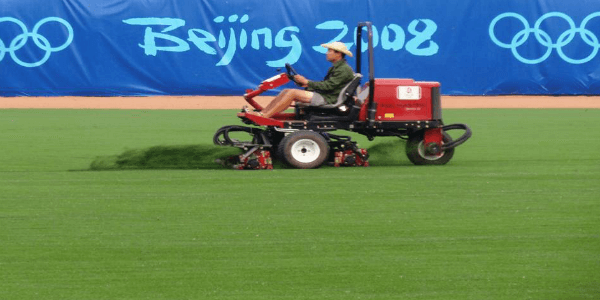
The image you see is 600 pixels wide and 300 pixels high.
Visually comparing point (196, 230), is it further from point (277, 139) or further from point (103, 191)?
point (277, 139)

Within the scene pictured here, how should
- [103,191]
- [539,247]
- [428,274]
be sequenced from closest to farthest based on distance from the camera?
[428,274], [539,247], [103,191]

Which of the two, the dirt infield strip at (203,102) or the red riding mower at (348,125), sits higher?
the dirt infield strip at (203,102)

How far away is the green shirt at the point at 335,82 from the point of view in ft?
44.8

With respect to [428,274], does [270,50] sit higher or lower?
higher

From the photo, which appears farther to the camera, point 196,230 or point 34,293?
point 196,230

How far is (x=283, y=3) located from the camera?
1156 inches

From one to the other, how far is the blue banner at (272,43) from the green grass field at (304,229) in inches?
524

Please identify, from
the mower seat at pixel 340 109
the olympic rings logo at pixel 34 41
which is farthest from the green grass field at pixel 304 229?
the olympic rings logo at pixel 34 41

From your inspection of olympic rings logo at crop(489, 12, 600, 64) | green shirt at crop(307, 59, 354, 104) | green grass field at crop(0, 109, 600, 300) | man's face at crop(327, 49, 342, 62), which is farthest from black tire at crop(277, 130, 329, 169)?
olympic rings logo at crop(489, 12, 600, 64)

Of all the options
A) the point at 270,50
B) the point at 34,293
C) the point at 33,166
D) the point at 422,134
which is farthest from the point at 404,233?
the point at 270,50

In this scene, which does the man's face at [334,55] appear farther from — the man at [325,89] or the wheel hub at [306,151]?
the wheel hub at [306,151]

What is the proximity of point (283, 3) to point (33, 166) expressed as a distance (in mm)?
16071

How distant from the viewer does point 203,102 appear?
94.7 ft

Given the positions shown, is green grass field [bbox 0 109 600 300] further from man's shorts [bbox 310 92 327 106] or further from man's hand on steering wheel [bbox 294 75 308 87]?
man's hand on steering wheel [bbox 294 75 308 87]
